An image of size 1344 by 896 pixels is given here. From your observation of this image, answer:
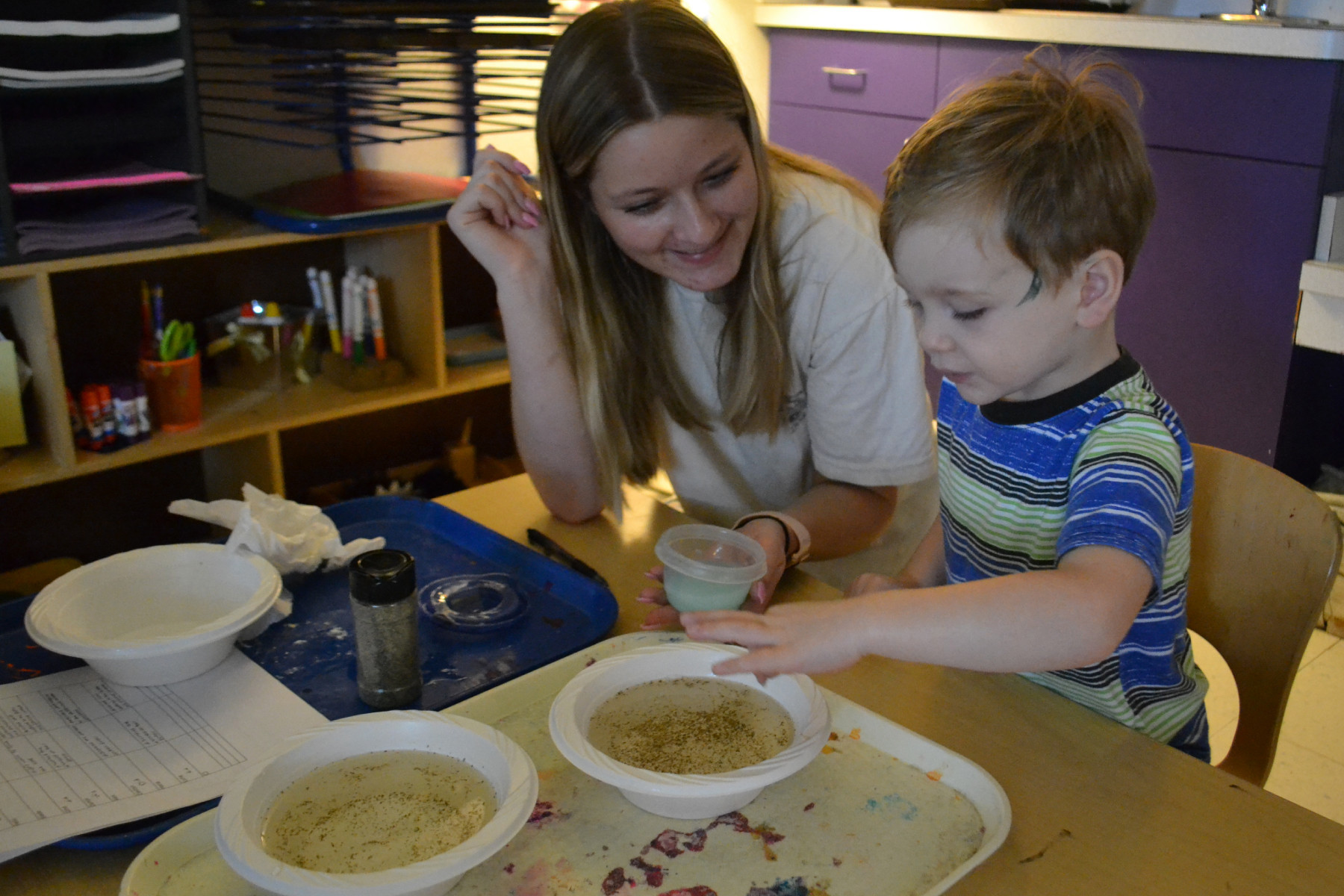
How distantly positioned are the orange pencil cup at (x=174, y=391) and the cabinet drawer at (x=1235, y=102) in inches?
60.3

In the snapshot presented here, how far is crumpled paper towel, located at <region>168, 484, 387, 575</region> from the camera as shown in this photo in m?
1.10

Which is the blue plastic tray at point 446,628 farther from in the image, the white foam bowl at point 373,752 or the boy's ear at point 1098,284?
the boy's ear at point 1098,284

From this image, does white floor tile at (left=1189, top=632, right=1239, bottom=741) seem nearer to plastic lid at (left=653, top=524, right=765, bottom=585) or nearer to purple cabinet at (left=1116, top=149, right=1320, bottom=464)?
purple cabinet at (left=1116, top=149, right=1320, bottom=464)

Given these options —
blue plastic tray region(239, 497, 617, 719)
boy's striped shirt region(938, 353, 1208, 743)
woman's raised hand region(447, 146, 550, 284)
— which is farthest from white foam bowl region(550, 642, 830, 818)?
woman's raised hand region(447, 146, 550, 284)

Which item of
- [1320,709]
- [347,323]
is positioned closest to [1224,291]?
[1320,709]

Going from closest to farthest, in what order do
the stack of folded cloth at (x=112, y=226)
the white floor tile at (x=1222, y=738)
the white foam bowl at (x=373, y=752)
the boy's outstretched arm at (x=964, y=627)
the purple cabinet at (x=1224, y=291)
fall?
the white foam bowl at (x=373, y=752)
the boy's outstretched arm at (x=964, y=627)
the stack of folded cloth at (x=112, y=226)
the white floor tile at (x=1222, y=738)
the purple cabinet at (x=1224, y=291)

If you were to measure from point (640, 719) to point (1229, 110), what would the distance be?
2063 mm

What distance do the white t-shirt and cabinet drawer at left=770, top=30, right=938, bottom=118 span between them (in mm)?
1605

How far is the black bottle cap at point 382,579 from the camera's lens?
914 mm

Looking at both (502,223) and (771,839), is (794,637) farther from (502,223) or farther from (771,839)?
(502,223)

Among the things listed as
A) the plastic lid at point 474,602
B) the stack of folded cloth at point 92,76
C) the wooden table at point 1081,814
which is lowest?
the wooden table at point 1081,814

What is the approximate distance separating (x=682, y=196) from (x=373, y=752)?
683 millimetres

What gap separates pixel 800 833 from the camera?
789 mm

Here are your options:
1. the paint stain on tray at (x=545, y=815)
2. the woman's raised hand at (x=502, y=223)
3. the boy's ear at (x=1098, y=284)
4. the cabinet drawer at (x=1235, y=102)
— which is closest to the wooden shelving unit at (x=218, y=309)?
the woman's raised hand at (x=502, y=223)
